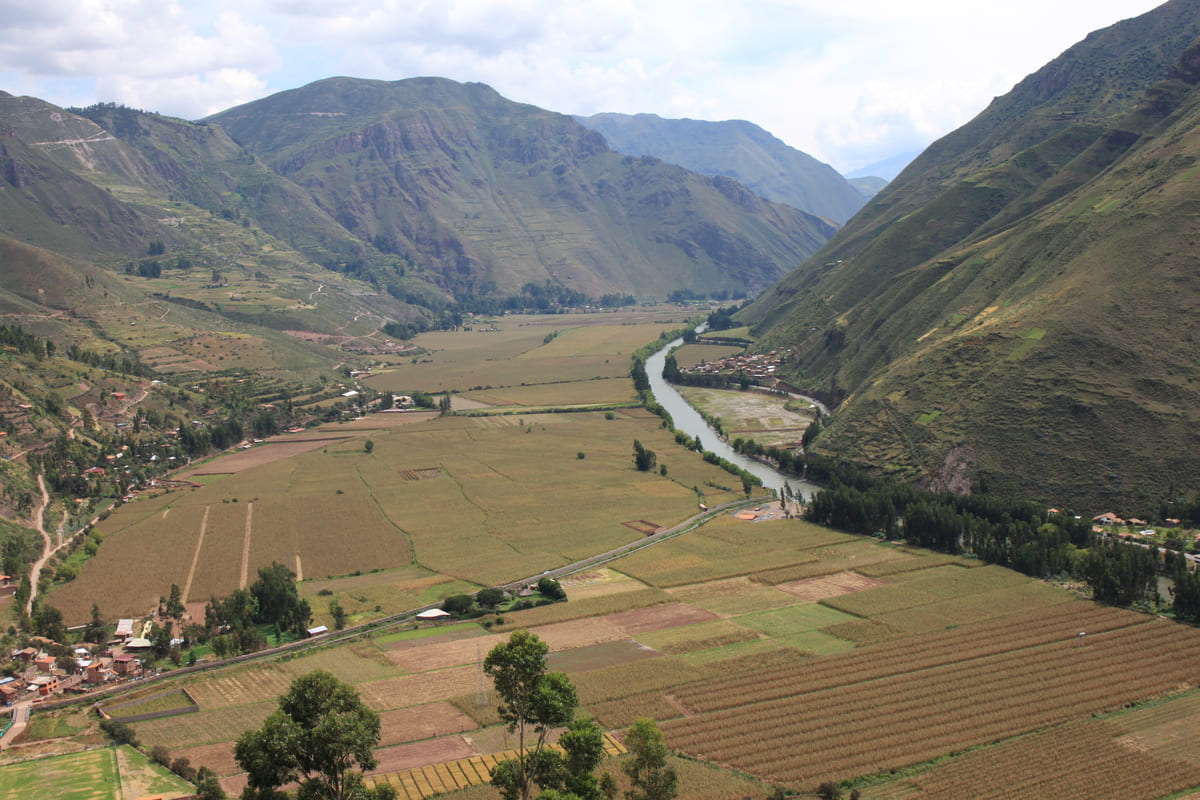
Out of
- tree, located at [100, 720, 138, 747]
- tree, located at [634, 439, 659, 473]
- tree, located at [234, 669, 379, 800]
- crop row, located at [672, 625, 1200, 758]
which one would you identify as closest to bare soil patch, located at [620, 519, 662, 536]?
tree, located at [634, 439, 659, 473]

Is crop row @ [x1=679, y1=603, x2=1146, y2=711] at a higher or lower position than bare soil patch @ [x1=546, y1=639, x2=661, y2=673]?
lower

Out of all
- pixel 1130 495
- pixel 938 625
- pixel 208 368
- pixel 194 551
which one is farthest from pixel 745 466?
pixel 208 368

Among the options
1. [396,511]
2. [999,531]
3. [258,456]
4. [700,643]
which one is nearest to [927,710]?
[700,643]

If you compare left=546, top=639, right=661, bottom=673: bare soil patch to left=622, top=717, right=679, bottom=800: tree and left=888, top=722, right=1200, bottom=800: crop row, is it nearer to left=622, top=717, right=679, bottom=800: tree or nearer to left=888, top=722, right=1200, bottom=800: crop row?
left=622, top=717, right=679, bottom=800: tree

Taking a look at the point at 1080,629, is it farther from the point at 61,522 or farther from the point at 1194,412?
the point at 61,522

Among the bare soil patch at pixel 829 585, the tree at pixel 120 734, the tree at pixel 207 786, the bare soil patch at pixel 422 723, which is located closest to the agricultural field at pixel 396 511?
the bare soil patch at pixel 422 723
